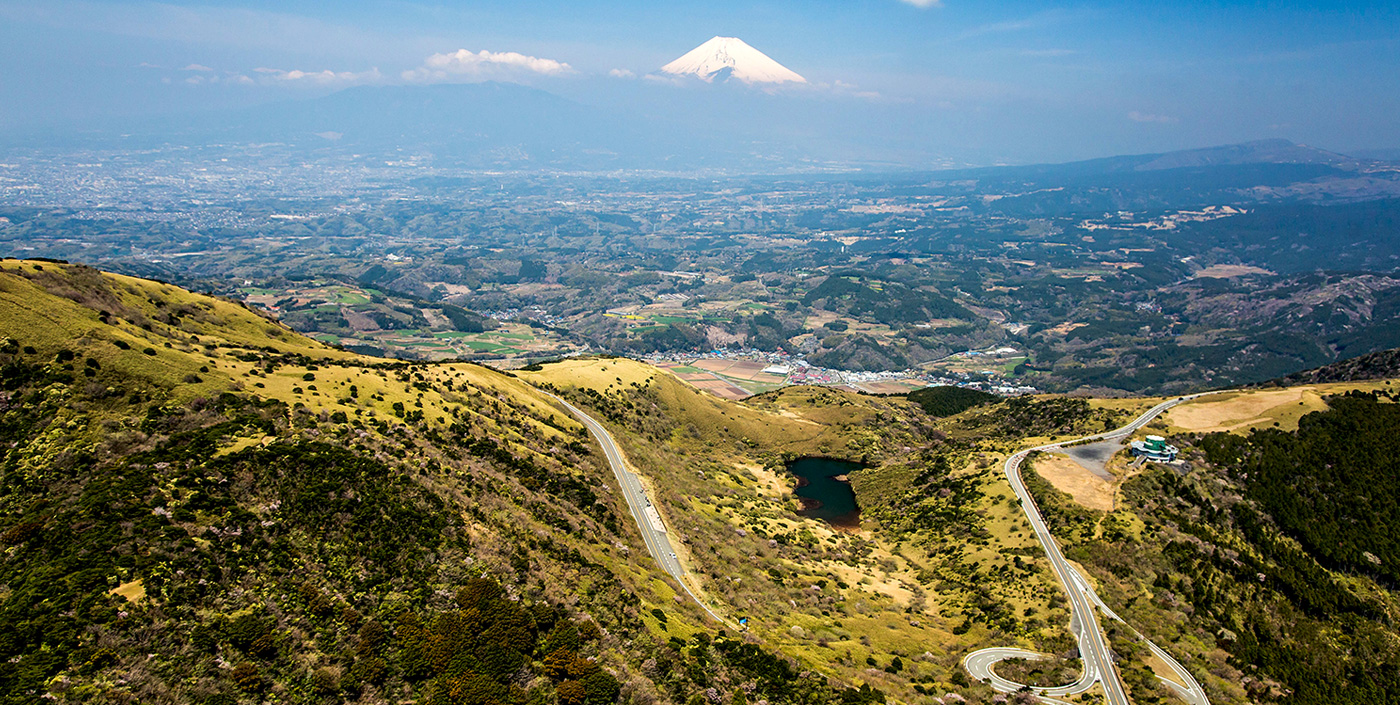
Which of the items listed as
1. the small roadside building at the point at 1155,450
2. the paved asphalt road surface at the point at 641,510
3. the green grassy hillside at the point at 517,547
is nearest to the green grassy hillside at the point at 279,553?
the green grassy hillside at the point at 517,547

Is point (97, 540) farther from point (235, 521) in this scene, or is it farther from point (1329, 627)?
point (1329, 627)

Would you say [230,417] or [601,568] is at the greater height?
[230,417]

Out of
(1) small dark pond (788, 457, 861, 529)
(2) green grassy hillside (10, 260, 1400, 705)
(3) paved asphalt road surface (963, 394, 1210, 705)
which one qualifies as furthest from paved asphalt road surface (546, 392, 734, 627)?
(1) small dark pond (788, 457, 861, 529)

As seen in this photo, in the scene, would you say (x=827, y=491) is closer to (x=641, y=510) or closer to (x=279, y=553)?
(x=641, y=510)

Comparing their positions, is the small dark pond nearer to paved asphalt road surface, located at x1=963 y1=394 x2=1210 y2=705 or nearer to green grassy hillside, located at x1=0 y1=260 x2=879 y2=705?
paved asphalt road surface, located at x1=963 y1=394 x2=1210 y2=705

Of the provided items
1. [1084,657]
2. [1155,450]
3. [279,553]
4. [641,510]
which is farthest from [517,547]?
[1155,450]

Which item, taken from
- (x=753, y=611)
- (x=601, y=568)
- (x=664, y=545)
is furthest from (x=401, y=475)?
(x=753, y=611)
